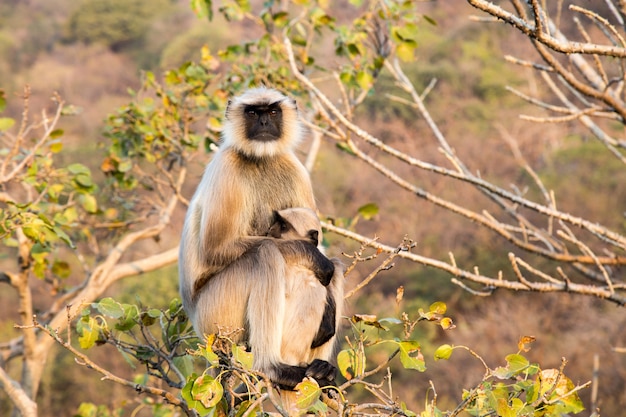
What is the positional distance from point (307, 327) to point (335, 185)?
24.4m

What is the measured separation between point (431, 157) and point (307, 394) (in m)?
24.8

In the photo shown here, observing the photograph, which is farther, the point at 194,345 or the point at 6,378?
the point at 6,378

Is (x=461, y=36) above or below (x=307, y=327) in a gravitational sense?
below

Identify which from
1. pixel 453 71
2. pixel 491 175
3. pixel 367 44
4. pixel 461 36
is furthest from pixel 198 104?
pixel 461 36

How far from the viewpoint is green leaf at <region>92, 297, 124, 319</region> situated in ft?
9.66

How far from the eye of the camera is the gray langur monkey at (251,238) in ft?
12.0

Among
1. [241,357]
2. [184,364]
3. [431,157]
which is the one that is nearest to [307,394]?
[241,357]

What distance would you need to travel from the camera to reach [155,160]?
18.3 feet

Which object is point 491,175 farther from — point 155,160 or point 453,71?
point 155,160

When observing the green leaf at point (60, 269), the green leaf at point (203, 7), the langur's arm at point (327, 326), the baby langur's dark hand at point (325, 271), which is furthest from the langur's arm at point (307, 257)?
the green leaf at point (60, 269)

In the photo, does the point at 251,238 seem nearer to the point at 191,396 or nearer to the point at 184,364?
the point at 184,364

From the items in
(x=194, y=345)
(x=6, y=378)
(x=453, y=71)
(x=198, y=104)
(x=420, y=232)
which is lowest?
(x=420, y=232)

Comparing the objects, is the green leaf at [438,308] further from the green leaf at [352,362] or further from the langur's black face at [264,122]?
the langur's black face at [264,122]

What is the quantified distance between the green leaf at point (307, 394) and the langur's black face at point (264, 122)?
1.95 meters
